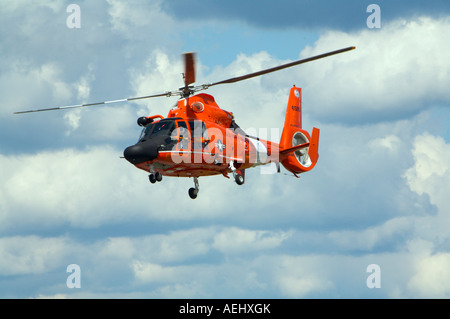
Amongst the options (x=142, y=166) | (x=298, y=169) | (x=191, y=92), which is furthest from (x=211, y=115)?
(x=298, y=169)

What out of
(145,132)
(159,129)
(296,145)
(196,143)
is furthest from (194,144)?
(296,145)

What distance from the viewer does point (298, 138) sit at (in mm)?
60250

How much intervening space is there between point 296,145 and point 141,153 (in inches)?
694

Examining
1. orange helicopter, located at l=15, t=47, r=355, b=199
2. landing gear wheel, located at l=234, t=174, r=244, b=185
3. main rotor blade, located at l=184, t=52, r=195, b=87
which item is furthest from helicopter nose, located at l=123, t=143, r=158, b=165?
landing gear wheel, located at l=234, t=174, r=244, b=185

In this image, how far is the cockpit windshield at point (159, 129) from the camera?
47406 mm

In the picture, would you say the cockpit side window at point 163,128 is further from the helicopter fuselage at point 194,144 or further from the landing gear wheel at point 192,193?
the landing gear wheel at point 192,193

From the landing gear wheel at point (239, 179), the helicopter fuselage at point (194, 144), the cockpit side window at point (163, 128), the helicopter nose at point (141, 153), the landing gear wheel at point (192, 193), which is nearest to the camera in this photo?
the helicopter nose at point (141, 153)

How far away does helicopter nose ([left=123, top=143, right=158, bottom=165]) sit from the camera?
1822 inches

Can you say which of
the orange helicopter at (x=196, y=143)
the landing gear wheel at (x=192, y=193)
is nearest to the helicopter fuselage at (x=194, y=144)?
the orange helicopter at (x=196, y=143)

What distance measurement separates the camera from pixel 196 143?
158ft

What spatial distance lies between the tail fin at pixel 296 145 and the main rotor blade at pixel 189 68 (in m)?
10.4

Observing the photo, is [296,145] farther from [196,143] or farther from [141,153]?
[141,153]
